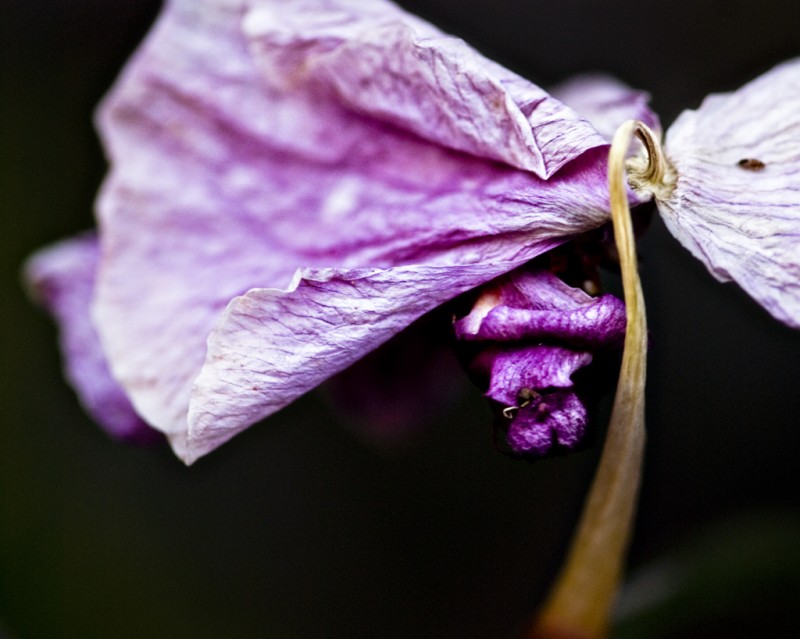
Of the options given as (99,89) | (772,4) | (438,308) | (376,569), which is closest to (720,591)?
(438,308)

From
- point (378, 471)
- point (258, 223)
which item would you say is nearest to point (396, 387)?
point (258, 223)

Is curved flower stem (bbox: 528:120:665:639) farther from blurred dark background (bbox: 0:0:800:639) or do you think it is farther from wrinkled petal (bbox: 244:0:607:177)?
blurred dark background (bbox: 0:0:800:639)

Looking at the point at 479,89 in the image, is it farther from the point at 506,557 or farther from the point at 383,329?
the point at 506,557

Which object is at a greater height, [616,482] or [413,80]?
[413,80]

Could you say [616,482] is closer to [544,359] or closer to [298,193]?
[544,359]

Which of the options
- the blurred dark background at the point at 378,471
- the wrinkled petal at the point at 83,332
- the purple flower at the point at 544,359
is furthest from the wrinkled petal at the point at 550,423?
the blurred dark background at the point at 378,471

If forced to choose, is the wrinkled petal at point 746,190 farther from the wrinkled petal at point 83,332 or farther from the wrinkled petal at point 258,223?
the wrinkled petal at point 83,332

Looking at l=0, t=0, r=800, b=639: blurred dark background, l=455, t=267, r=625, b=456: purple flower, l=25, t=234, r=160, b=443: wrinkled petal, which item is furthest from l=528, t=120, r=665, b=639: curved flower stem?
l=0, t=0, r=800, b=639: blurred dark background
